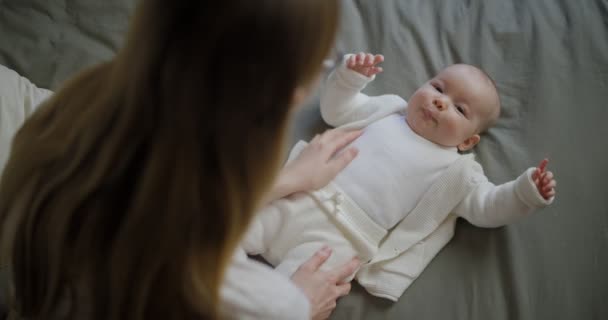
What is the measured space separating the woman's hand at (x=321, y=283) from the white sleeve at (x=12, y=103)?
0.55 m

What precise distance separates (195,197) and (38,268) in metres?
0.23

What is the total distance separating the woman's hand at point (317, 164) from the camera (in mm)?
1014

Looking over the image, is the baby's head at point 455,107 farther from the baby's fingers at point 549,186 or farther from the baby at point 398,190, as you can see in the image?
the baby's fingers at point 549,186

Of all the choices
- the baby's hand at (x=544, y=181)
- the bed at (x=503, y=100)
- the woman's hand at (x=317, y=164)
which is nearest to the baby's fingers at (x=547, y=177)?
the baby's hand at (x=544, y=181)

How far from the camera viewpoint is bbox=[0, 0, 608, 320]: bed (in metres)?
0.98

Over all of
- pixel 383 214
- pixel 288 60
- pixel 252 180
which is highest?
pixel 288 60

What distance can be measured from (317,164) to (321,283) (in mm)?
257

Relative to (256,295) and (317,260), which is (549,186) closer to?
(317,260)

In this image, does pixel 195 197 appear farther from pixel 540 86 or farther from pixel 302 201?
pixel 540 86

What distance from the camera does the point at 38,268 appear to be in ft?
1.82

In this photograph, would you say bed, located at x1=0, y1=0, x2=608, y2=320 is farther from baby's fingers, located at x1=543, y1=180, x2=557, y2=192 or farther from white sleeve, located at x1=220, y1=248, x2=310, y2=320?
white sleeve, located at x1=220, y1=248, x2=310, y2=320

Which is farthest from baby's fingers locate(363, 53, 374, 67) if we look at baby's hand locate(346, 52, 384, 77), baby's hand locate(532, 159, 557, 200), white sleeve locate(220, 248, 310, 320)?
white sleeve locate(220, 248, 310, 320)

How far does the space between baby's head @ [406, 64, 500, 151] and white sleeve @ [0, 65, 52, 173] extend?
79cm

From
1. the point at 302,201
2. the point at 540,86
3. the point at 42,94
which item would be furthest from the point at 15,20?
the point at 540,86
